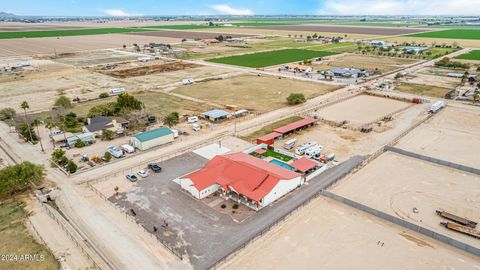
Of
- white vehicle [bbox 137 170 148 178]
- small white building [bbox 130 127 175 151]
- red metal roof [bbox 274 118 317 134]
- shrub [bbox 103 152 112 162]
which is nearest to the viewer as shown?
white vehicle [bbox 137 170 148 178]

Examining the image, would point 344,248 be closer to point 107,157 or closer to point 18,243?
point 18,243

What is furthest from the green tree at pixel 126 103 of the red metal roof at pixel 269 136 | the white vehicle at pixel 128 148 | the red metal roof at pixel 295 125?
the red metal roof at pixel 295 125

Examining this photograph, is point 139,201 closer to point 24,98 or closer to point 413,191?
point 413,191

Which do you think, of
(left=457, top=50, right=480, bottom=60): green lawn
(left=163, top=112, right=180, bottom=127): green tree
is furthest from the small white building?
(left=457, top=50, right=480, bottom=60): green lawn

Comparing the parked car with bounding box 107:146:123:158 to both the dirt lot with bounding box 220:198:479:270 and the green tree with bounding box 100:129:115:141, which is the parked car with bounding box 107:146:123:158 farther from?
the dirt lot with bounding box 220:198:479:270

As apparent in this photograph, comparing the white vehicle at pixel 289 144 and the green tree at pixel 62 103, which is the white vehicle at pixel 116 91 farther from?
the white vehicle at pixel 289 144

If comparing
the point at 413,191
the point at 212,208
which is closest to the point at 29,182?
the point at 212,208
